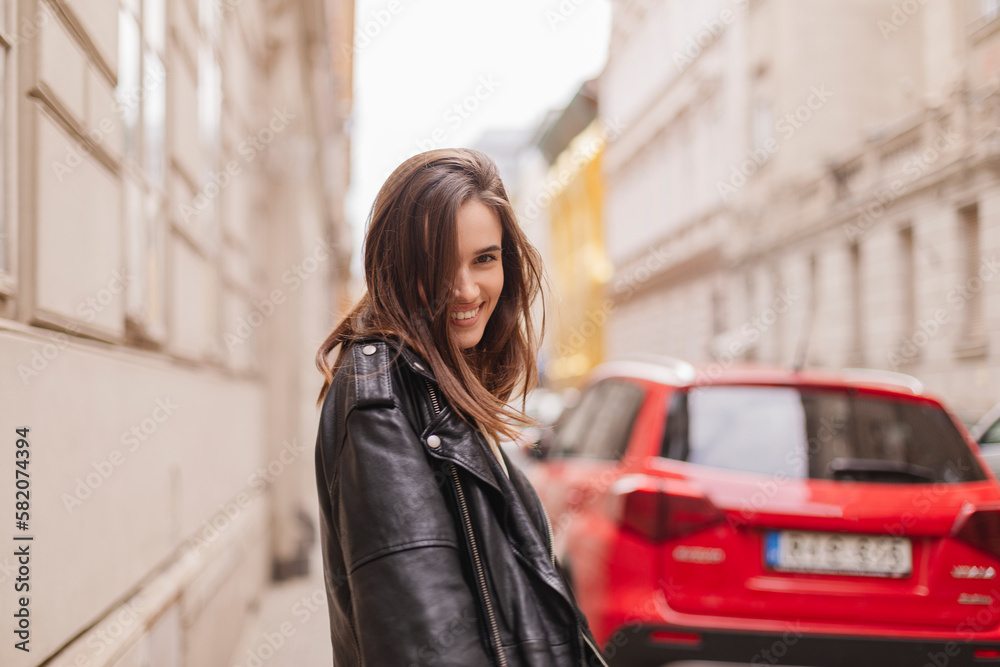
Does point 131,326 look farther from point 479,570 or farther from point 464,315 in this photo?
point 479,570

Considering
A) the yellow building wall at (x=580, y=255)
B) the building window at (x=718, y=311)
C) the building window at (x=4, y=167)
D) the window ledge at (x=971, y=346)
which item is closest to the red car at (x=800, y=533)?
the building window at (x=4, y=167)

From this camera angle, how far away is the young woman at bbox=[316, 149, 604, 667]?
1282mm

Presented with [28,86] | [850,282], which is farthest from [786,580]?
[850,282]

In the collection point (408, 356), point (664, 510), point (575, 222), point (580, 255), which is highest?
point (575, 222)

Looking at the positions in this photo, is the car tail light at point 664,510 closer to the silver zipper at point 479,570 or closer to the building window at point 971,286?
the silver zipper at point 479,570

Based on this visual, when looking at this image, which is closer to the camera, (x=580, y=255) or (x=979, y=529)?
(x=979, y=529)

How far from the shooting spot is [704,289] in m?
28.9

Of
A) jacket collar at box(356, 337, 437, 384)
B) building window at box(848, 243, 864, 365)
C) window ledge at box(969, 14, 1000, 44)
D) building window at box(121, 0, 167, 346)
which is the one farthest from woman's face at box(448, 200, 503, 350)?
building window at box(848, 243, 864, 365)

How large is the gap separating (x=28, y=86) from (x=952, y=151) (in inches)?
616

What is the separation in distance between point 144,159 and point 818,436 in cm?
282

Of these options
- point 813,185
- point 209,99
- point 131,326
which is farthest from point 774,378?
point 813,185

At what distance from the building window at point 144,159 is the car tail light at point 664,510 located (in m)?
1.90

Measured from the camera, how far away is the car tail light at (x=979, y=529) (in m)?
3.51

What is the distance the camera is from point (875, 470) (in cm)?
365
